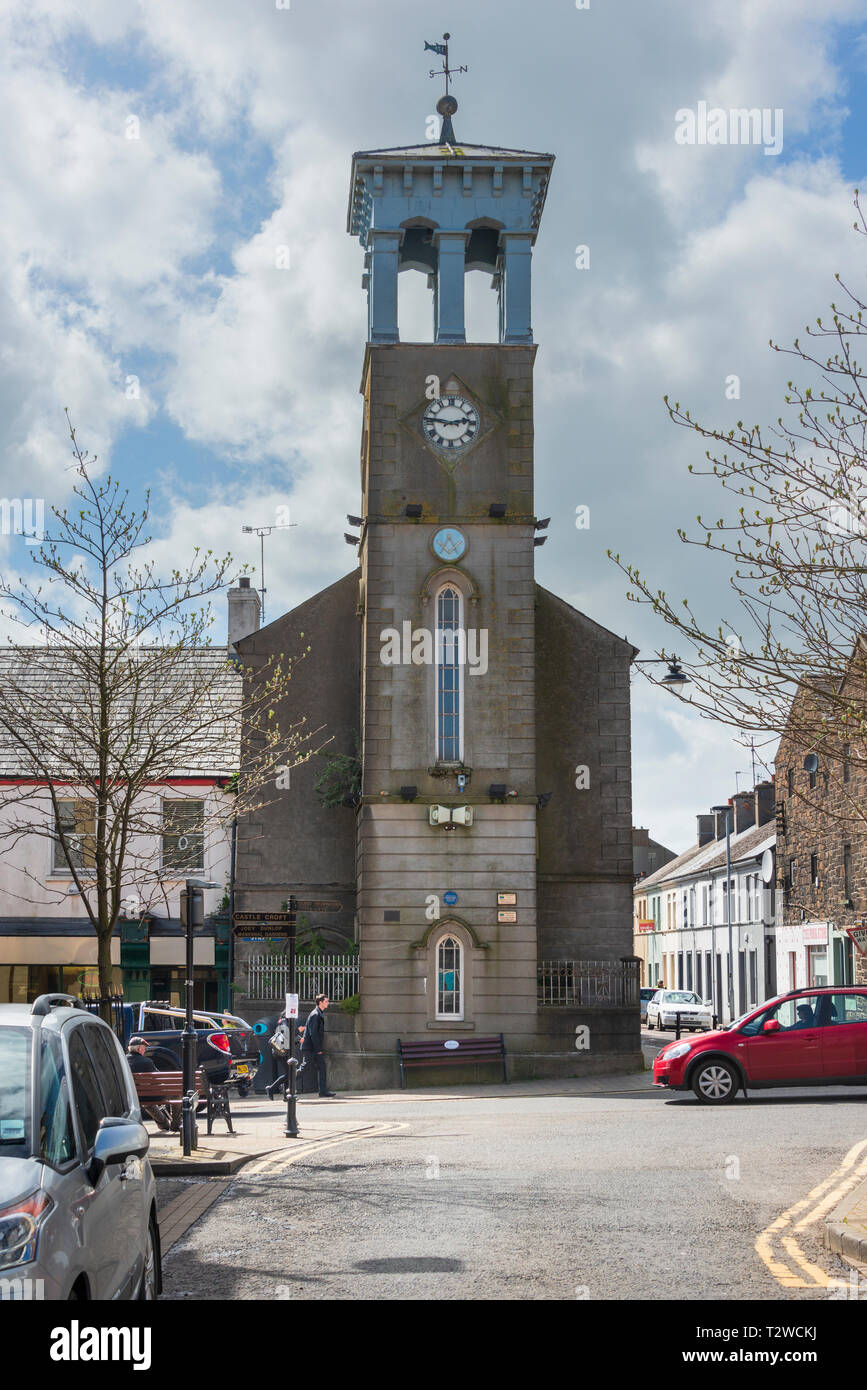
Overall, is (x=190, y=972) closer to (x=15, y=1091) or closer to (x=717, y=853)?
(x=15, y=1091)

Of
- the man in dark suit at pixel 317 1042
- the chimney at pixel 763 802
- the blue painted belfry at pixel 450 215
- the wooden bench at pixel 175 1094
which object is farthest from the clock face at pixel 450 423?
the chimney at pixel 763 802

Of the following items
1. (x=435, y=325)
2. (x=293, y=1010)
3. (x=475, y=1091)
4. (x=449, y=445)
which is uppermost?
(x=435, y=325)

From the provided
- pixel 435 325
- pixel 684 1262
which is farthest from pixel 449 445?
pixel 684 1262

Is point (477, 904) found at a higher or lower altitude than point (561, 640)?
lower

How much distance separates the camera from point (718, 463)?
410 inches

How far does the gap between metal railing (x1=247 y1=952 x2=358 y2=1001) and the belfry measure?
2.39 feet

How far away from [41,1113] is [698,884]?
222 feet

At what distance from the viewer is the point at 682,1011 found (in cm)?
5244

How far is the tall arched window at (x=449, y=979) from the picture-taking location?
30.4 meters

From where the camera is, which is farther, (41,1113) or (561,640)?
(561,640)

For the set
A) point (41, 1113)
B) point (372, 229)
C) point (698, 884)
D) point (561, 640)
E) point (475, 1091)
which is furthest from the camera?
point (698, 884)

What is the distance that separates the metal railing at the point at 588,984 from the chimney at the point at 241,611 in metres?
18.3

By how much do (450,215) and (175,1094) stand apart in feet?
66.9

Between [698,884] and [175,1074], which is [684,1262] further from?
[698,884]
